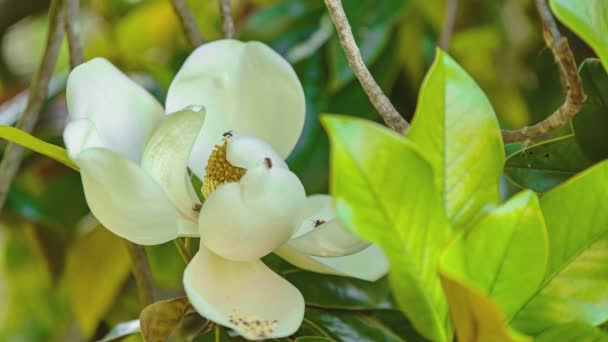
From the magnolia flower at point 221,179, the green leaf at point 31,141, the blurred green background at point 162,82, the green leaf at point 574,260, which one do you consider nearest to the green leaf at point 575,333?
the green leaf at point 574,260

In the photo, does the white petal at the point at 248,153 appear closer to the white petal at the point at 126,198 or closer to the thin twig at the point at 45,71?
the white petal at the point at 126,198

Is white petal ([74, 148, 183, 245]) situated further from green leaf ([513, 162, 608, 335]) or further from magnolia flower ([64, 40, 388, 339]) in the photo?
green leaf ([513, 162, 608, 335])


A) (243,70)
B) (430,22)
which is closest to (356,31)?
(430,22)

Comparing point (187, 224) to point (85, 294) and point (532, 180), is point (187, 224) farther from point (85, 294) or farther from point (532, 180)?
point (85, 294)

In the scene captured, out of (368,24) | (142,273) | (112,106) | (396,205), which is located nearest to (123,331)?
(142,273)

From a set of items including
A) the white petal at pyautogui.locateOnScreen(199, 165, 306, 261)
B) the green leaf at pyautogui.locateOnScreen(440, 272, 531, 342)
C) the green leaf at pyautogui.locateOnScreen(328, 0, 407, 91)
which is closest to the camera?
the green leaf at pyautogui.locateOnScreen(440, 272, 531, 342)

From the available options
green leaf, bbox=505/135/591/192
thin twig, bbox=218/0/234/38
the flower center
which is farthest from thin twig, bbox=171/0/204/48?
green leaf, bbox=505/135/591/192

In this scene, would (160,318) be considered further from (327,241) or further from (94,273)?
(94,273)
